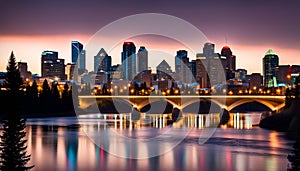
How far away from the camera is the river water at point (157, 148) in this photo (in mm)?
38281

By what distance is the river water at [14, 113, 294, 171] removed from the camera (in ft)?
126

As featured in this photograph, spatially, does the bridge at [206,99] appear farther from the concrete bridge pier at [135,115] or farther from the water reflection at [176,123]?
the water reflection at [176,123]

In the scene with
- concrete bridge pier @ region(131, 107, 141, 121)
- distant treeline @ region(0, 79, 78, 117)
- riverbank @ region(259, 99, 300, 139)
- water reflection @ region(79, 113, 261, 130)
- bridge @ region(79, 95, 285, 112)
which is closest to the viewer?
riverbank @ region(259, 99, 300, 139)

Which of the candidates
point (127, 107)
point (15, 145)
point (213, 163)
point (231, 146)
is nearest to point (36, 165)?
point (15, 145)

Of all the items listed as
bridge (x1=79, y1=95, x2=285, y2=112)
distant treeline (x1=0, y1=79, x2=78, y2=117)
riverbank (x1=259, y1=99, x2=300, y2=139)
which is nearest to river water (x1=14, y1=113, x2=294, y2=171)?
riverbank (x1=259, y1=99, x2=300, y2=139)

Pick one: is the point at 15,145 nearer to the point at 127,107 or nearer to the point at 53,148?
the point at 53,148

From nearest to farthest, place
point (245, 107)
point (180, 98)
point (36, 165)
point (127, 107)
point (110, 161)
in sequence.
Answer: point (36, 165), point (110, 161), point (180, 98), point (127, 107), point (245, 107)

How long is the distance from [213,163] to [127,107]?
80.8 metres

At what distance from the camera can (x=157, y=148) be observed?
1902 inches

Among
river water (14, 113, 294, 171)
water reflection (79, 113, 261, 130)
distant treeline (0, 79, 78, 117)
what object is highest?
distant treeline (0, 79, 78, 117)

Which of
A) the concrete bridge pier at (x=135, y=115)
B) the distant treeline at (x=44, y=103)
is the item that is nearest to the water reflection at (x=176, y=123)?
the concrete bridge pier at (x=135, y=115)

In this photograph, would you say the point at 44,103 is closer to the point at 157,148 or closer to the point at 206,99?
the point at 206,99

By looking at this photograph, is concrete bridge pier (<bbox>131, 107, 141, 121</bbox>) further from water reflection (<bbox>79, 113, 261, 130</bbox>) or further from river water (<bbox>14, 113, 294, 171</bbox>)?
river water (<bbox>14, 113, 294, 171</bbox>)

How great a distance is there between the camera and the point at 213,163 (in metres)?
39.1
